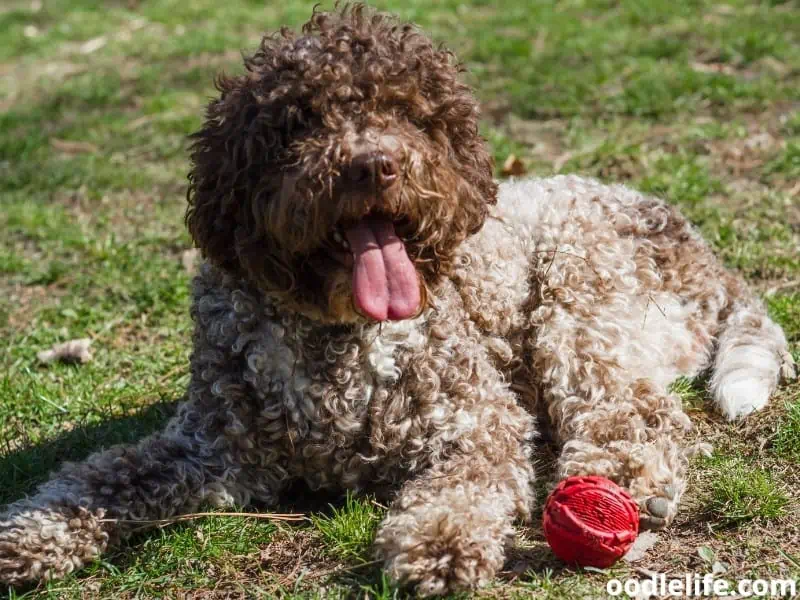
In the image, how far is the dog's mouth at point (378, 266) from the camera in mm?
3457

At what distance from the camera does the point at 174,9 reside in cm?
1245

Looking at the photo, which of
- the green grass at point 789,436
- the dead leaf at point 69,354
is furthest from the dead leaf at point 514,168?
the green grass at point 789,436

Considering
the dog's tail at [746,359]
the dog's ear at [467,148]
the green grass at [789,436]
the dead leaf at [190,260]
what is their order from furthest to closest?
the dead leaf at [190,260] < the dog's tail at [746,359] < the green grass at [789,436] < the dog's ear at [467,148]

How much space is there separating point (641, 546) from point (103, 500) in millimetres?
1848

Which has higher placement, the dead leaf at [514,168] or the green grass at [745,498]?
the dead leaf at [514,168]

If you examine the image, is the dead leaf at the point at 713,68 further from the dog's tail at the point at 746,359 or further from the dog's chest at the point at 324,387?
the dog's chest at the point at 324,387

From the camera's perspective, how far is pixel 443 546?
11.2 ft

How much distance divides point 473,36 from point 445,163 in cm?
659

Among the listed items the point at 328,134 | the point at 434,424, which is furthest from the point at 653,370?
the point at 328,134

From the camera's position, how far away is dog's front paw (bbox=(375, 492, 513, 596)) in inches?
133

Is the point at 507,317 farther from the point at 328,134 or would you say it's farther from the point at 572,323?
the point at 328,134

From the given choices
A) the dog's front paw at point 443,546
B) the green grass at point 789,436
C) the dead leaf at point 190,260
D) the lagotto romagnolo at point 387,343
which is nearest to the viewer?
the dog's front paw at point 443,546

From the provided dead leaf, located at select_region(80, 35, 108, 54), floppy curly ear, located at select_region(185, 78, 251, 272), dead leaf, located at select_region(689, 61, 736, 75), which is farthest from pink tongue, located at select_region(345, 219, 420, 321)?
dead leaf, located at select_region(80, 35, 108, 54)

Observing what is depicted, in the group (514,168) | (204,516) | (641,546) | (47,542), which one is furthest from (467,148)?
(514,168)
